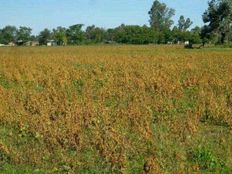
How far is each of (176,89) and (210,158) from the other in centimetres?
688

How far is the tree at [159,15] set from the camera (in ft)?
534

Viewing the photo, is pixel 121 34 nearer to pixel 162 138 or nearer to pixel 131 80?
pixel 131 80

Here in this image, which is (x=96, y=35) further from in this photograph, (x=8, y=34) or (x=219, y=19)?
(x=219, y=19)

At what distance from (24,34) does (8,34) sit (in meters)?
5.78

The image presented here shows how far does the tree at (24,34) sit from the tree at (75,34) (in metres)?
21.2

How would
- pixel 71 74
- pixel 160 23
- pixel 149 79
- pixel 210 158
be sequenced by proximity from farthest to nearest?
pixel 160 23
pixel 71 74
pixel 149 79
pixel 210 158

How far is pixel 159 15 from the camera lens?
164500 mm

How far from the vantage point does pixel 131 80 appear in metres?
16.5

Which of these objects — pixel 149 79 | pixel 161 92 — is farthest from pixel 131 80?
pixel 161 92

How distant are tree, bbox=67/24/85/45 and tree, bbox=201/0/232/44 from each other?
66.9 meters

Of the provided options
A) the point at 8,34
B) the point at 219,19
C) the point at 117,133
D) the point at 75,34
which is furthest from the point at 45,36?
the point at 117,133

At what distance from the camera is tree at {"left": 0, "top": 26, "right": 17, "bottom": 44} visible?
153500mm

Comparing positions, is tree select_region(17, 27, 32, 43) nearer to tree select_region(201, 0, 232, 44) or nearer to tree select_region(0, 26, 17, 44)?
tree select_region(0, 26, 17, 44)

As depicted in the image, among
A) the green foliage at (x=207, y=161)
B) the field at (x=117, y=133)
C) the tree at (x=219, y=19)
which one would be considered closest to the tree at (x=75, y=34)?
the tree at (x=219, y=19)
